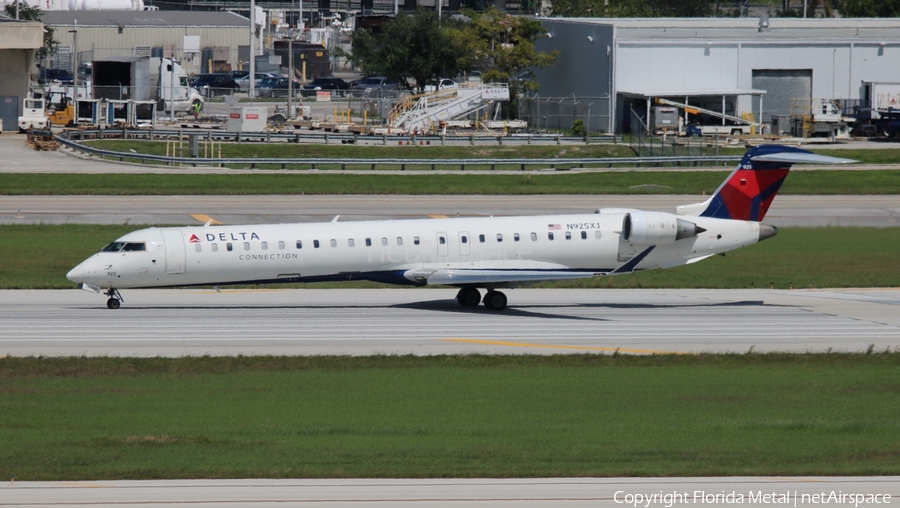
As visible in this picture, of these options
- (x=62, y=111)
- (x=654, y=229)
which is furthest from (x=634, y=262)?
(x=62, y=111)

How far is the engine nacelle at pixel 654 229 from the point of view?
1172 inches

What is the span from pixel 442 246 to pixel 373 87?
86.3 m

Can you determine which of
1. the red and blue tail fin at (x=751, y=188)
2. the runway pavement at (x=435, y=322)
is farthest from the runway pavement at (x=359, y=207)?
the red and blue tail fin at (x=751, y=188)

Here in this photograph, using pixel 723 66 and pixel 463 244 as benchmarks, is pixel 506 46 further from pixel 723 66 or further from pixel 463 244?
pixel 463 244

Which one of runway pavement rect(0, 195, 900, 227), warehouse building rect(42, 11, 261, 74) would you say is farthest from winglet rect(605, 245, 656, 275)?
warehouse building rect(42, 11, 261, 74)

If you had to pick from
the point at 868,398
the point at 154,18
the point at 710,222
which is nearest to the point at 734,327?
the point at 710,222

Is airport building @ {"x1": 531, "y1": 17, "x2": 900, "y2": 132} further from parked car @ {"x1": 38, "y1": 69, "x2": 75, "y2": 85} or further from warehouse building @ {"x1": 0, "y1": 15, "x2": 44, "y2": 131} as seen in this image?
parked car @ {"x1": 38, "y1": 69, "x2": 75, "y2": 85}

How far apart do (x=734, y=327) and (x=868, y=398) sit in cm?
768

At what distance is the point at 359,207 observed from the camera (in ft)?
161

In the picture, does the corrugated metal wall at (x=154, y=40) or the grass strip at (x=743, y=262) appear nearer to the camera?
the grass strip at (x=743, y=262)

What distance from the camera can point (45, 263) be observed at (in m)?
36.0

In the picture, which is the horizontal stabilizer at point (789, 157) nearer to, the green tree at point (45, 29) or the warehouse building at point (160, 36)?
the warehouse building at point (160, 36)

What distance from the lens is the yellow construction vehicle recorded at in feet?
268

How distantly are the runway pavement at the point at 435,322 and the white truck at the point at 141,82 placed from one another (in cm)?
5748
